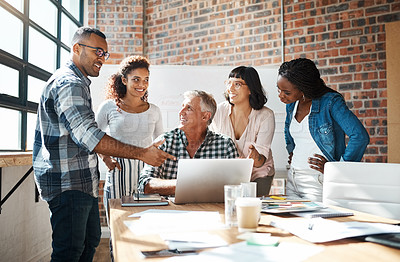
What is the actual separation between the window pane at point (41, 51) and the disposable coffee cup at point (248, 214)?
2895mm

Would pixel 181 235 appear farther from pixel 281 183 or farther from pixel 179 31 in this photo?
pixel 179 31

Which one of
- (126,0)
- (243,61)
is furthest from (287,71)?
(126,0)

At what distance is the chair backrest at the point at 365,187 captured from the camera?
198 centimetres

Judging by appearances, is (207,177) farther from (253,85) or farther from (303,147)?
(253,85)

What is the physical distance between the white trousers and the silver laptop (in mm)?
760

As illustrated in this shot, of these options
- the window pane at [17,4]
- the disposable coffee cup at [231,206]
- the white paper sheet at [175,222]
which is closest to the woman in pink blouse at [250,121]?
the white paper sheet at [175,222]

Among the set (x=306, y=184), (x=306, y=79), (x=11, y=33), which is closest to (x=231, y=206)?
(x=306, y=184)

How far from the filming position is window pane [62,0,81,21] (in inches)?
179

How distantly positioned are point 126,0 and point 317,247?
172 inches

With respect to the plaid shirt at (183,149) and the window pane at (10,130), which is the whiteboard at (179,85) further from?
the plaid shirt at (183,149)

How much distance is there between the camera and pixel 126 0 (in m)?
4.84

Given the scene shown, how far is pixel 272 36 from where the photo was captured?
442cm

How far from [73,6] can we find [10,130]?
206 cm

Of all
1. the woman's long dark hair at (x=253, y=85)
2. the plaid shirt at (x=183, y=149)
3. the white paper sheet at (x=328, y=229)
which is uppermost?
the woman's long dark hair at (x=253, y=85)
